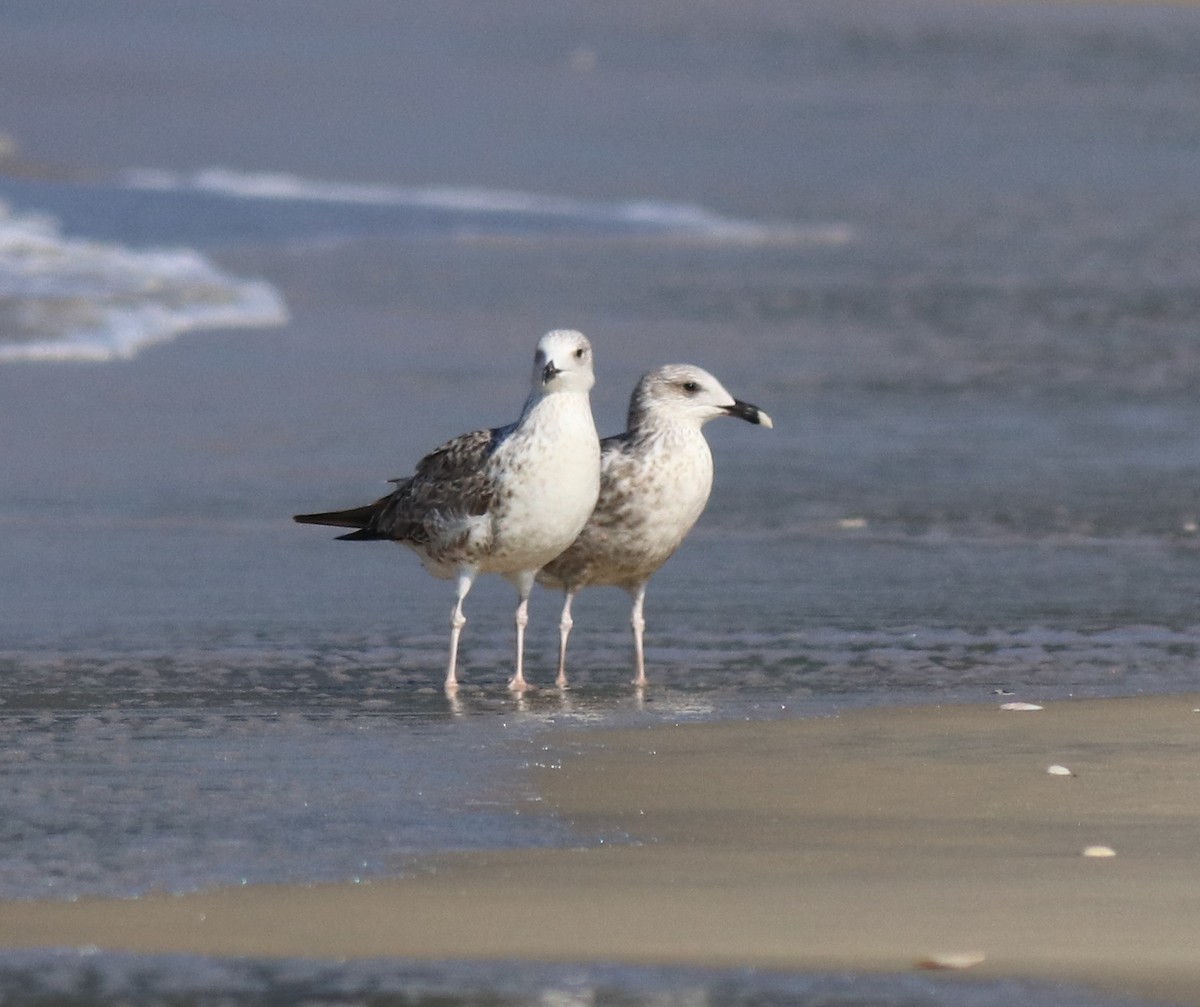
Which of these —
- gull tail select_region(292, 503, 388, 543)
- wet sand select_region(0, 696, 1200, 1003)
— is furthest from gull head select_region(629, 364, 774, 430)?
wet sand select_region(0, 696, 1200, 1003)

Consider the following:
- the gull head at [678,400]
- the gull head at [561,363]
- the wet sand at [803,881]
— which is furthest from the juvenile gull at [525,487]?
the wet sand at [803,881]

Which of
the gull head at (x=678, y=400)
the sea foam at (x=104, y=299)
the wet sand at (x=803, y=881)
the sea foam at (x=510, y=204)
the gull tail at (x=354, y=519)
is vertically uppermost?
the sea foam at (x=510, y=204)

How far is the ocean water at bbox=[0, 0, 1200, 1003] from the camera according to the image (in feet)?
20.4

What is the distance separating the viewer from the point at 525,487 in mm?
7254

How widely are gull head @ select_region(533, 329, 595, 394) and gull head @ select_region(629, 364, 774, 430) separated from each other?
1.18 ft

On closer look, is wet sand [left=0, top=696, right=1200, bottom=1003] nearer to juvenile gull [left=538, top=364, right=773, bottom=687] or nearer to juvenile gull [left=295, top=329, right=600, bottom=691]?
juvenile gull [left=295, top=329, right=600, bottom=691]

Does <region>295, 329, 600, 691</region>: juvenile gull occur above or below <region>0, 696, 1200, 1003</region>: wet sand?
above

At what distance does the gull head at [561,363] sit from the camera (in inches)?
285

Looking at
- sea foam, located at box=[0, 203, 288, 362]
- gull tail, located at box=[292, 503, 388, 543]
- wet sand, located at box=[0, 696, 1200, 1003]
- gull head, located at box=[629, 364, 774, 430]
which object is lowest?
wet sand, located at box=[0, 696, 1200, 1003]

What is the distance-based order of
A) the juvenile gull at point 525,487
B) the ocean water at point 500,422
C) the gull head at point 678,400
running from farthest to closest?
the gull head at point 678,400 → the juvenile gull at point 525,487 → the ocean water at point 500,422

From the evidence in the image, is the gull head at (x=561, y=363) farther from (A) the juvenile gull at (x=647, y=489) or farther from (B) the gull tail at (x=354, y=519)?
(B) the gull tail at (x=354, y=519)

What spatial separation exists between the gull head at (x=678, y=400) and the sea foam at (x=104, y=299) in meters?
5.90

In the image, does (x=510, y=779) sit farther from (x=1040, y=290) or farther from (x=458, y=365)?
(x=1040, y=290)

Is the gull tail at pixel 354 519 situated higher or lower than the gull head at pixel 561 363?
lower
